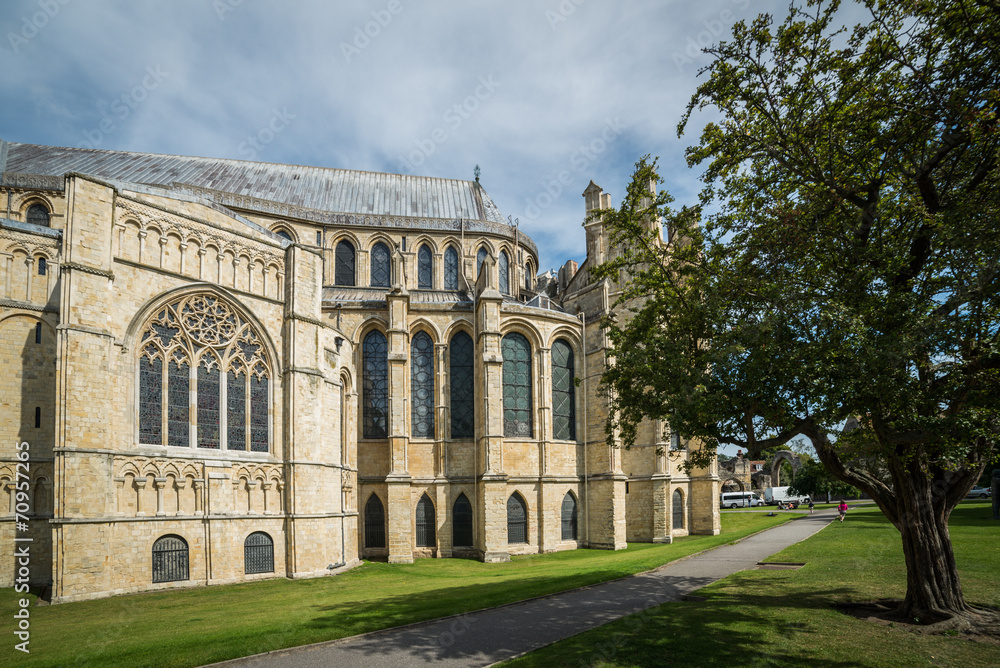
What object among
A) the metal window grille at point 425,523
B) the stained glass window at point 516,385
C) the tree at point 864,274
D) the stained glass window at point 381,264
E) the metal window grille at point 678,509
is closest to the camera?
the tree at point 864,274

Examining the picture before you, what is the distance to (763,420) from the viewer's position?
11.6m

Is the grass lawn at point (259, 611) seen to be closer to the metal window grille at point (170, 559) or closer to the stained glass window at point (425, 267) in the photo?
the metal window grille at point (170, 559)

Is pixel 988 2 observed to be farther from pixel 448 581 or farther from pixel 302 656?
pixel 448 581

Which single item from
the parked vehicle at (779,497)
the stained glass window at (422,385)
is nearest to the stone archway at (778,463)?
the parked vehicle at (779,497)

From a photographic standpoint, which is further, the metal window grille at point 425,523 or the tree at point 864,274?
the metal window grille at point 425,523

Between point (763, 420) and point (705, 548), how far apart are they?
1331 centimetres

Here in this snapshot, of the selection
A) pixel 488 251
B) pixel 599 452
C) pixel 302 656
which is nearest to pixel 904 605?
pixel 302 656

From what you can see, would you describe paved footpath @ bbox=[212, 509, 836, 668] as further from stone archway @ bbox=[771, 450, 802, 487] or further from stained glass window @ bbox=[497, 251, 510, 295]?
stone archway @ bbox=[771, 450, 802, 487]

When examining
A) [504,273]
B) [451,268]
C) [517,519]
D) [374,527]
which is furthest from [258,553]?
[504,273]

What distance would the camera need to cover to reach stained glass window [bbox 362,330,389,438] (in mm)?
27953

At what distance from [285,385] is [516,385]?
37.9 feet

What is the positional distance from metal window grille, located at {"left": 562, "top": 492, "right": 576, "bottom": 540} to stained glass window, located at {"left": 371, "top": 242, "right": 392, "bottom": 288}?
565 inches

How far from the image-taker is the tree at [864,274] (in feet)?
29.6

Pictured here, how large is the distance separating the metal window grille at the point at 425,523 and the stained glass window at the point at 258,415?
8855 millimetres
